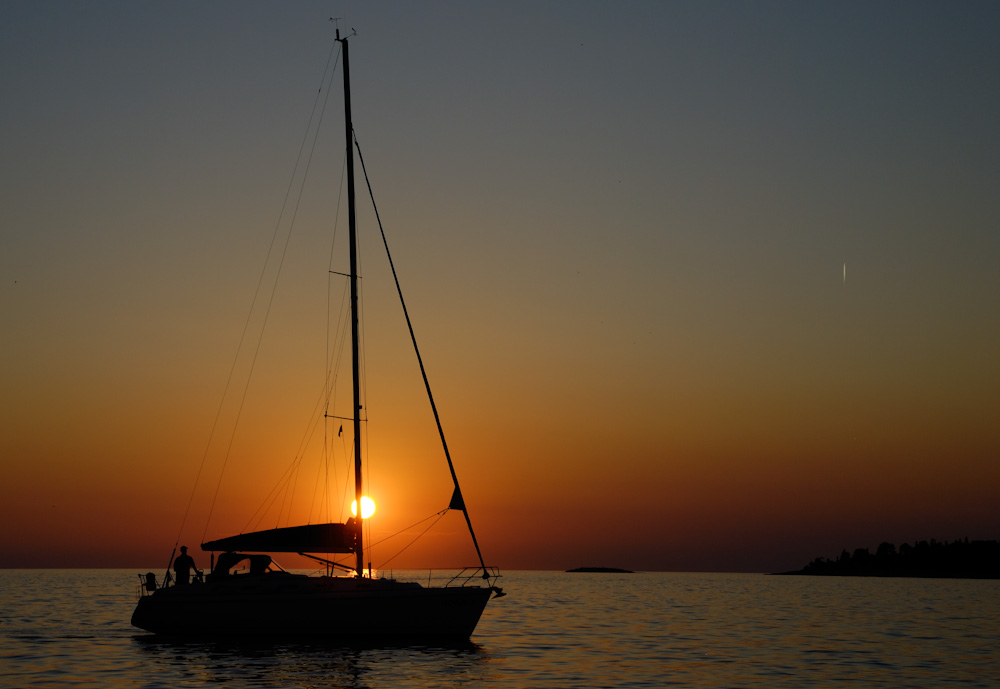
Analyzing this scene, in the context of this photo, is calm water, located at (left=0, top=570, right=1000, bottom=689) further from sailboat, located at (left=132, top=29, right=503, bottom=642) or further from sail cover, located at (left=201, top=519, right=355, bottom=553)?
sail cover, located at (left=201, top=519, right=355, bottom=553)

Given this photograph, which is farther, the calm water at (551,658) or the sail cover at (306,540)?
the sail cover at (306,540)

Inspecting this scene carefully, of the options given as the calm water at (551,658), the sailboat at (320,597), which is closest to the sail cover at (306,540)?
the sailboat at (320,597)

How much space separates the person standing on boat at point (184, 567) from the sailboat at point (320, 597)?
79 centimetres

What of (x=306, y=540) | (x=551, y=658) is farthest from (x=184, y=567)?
(x=551, y=658)

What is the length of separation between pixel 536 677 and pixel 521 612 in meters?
31.9

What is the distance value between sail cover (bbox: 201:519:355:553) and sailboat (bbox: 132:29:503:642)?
32 mm

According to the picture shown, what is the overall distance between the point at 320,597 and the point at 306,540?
1876 millimetres

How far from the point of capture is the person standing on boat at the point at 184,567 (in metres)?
34.4

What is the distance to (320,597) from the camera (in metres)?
31.9

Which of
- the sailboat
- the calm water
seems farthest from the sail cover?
the calm water

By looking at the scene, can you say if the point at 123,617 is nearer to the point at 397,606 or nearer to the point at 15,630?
the point at 15,630

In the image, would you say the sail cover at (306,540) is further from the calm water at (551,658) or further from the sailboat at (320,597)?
the calm water at (551,658)

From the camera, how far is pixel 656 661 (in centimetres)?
3162

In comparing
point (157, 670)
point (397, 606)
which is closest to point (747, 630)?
point (397, 606)
